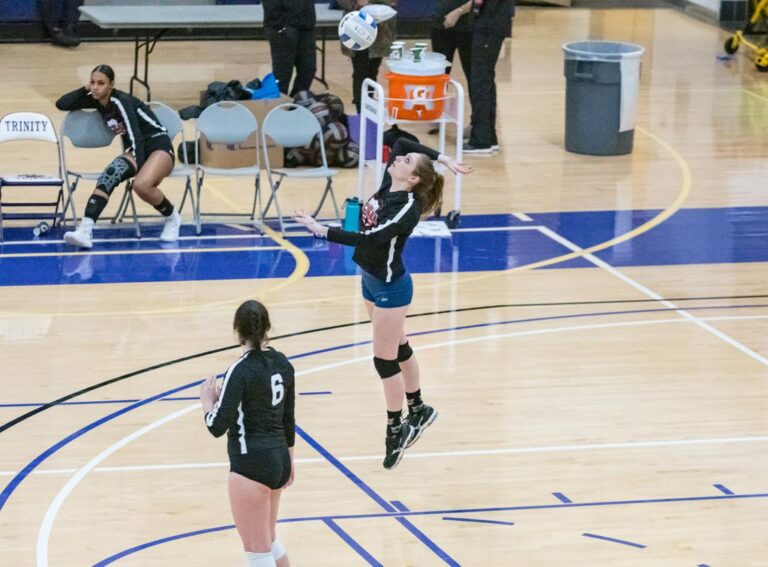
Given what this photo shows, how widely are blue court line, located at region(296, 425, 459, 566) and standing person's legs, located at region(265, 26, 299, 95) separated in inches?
309

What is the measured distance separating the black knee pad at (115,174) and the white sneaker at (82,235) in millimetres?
307

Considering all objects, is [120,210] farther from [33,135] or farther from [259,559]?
[259,559]

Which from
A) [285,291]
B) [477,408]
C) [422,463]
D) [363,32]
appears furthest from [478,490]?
[363,32]

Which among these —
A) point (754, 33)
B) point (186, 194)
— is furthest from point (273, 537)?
point (754, 33)

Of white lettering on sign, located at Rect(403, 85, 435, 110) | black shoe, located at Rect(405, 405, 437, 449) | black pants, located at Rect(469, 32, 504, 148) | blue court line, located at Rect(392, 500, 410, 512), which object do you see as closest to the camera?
blue court line, located at Rect(392, 500, 410, 512)

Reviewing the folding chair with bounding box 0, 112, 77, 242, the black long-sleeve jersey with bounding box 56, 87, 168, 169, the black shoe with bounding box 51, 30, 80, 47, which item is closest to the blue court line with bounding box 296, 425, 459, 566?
the black long-sleeve jersey with bounding box 56, 87, 168, 169

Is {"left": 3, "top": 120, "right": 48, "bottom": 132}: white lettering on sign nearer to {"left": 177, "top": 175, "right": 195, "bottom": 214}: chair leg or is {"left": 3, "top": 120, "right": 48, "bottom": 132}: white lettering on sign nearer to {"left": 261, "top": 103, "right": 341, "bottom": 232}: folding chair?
{"left": 177, "top": 175, "right": 195, "bottom": 214}: chair leg

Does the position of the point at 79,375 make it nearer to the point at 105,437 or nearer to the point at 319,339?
the point at 105,437

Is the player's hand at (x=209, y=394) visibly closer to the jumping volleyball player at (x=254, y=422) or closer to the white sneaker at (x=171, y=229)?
the jumping volleyball player at (x=254, y=422)

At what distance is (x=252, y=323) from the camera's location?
5.68 metres

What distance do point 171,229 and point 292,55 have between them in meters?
4.25

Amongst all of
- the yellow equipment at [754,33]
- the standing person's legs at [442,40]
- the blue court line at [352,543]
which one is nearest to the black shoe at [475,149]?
the standing person's legs at [442,40]

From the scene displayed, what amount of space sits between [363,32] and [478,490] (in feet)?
18.4

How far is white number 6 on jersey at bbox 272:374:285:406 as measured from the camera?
18.7 feet
